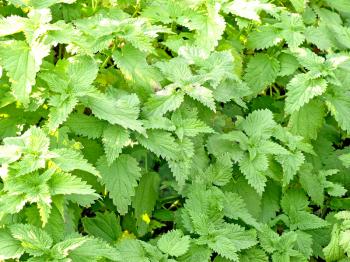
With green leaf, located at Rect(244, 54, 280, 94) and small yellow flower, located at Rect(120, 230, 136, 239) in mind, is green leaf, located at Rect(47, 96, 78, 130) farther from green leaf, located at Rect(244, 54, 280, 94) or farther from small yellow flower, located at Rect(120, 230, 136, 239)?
green leaf, located at Rect(244, 54, 280, 94)

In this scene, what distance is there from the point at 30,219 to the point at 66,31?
0.91 meters

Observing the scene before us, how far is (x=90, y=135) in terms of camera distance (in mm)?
2832

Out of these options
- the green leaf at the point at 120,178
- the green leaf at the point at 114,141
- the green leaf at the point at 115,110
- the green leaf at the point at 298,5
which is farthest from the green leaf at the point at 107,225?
the green leaf at the point at 298,5

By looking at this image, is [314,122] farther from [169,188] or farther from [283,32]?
[169,188]

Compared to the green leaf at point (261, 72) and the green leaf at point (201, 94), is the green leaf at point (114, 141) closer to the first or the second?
the green leaf at point (201, 94)

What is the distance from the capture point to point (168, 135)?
2.93 meters

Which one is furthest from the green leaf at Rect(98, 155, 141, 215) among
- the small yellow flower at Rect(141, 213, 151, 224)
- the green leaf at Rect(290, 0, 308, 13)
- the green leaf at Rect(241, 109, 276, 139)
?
the green leaf at Rect(290, 0, 308, 13)

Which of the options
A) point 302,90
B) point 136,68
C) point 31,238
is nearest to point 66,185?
point 31,238

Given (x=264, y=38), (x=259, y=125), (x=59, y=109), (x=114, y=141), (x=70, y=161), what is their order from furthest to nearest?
1. (x=264, y=38)
2. (x=259, y=125)
3. (x=114, y=141)
4. (x=59, y=109)
5. (x=70, y=161)

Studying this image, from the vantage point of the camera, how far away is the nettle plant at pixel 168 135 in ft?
8.32

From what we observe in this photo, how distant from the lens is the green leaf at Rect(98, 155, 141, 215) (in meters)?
2.85

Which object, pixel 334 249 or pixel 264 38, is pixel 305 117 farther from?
pixel 334 249

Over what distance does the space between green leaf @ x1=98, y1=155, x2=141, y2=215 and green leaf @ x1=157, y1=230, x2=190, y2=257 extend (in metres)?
0.25

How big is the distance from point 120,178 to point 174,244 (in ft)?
1.37
